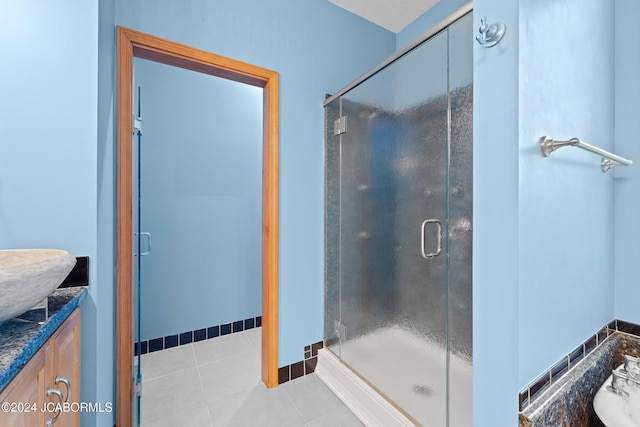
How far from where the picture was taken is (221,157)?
8.25 ft

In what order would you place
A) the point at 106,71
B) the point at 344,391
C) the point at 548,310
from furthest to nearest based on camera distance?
the point at 344,391, the point at 106,71, the point at 548,310

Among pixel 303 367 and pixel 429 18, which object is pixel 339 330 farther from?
pixel 429 18

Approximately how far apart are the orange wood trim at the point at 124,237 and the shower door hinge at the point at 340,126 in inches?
46.2

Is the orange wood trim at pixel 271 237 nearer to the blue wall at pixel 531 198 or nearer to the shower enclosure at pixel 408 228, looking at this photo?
the shower enclosure at pixel 408 228

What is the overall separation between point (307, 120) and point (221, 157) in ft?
3.37

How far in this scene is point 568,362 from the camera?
0.99 metres

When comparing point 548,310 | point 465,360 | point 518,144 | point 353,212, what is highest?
point 518,144

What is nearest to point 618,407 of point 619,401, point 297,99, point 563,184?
point 619,401

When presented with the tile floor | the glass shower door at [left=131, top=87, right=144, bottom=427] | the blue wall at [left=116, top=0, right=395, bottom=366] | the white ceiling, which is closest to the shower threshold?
the tile floor

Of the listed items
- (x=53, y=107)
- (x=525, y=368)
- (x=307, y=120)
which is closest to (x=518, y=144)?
(x=525, y=368)

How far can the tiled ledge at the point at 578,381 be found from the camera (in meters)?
0.81

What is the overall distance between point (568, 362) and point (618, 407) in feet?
0.64

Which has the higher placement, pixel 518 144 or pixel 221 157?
pixel 221 157

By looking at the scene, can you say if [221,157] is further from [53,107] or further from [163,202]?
[53,107]
